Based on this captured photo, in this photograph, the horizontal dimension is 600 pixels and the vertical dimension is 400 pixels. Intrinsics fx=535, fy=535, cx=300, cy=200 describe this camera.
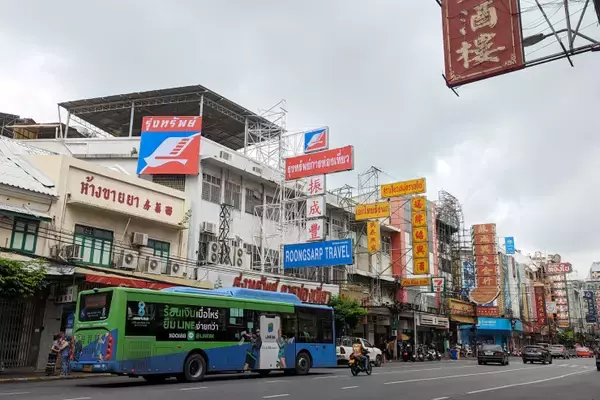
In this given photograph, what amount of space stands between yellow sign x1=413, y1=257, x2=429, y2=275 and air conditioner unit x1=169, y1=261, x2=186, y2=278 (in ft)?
63.6

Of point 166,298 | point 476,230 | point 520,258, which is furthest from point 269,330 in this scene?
point 520,258

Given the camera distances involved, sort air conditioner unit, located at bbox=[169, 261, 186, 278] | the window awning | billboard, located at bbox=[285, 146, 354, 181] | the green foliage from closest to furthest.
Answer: the green foliage < the window awning < air conditioner unit, located at bbox=[169, 261, 186, 278] < billboard, located at bbox=[285, 146, 354, 181]

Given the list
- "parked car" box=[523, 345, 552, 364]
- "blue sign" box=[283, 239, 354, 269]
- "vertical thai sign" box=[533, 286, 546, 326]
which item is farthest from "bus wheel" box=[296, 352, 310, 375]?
"vertical thai sign" box=[533, 286, 546, 326]

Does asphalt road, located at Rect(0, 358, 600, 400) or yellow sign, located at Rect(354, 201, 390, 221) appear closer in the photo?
asphalt road, located at Rect(0, 358, 600, 400)

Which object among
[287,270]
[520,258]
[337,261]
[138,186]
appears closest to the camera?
[138,186]

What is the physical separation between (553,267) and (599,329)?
46.7m

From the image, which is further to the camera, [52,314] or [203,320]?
[52,314]

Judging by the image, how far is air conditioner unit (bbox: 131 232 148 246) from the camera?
83.7ft

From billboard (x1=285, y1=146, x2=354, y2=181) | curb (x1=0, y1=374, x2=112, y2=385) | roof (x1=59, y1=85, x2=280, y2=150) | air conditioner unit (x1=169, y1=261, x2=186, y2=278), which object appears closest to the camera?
curb (x1=0, y1=374, x2=112, y2=385)

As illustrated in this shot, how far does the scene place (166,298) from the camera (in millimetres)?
16688

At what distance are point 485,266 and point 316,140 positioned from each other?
3402 cm

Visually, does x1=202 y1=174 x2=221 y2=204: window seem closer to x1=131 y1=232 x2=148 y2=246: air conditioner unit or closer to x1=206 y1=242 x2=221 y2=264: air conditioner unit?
x1=206 y1=242 x2=221 y2=264: air conditioner unit

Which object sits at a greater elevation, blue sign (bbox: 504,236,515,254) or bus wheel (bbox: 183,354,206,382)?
blue sign (bbox: 504,236,515,254)

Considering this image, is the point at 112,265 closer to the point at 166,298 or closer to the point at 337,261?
the point at 166,298
